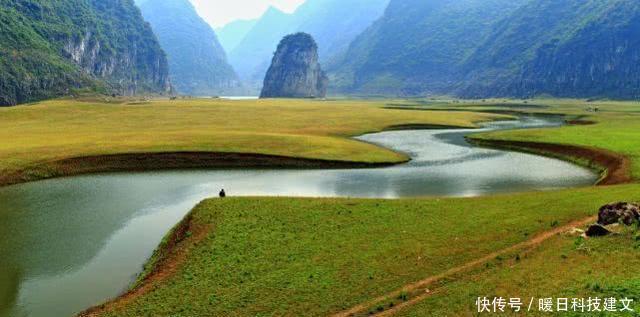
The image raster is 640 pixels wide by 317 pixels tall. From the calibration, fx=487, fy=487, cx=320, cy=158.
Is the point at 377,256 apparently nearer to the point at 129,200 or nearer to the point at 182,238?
the point at 182,238

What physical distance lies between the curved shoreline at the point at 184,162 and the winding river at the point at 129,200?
11.2 feet

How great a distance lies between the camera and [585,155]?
79.5 metres

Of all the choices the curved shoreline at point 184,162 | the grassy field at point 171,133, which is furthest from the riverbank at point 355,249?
the grassy field at point 171,133

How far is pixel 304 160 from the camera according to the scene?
78.6 m

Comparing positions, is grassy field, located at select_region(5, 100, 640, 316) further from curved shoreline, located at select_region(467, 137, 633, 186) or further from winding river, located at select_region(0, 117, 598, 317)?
winding river, located at select_region(0, 117, 598, 317)

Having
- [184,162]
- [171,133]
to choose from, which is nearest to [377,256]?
[184,162]

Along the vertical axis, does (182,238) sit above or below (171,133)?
below

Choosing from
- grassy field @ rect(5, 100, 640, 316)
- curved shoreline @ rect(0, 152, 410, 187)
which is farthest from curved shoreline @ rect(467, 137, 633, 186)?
curved shoreline @ rect(0, 152, 410, 187)

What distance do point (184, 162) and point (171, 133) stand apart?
2523 centimetres

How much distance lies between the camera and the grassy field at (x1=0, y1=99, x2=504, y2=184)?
262 feet

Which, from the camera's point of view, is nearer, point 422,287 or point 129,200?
point 422,287

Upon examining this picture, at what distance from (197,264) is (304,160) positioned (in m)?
45.8

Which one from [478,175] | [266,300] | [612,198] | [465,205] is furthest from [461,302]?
[478,175]

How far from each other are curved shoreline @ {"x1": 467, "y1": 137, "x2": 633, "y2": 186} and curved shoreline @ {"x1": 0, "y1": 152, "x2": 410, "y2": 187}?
2755 cm
